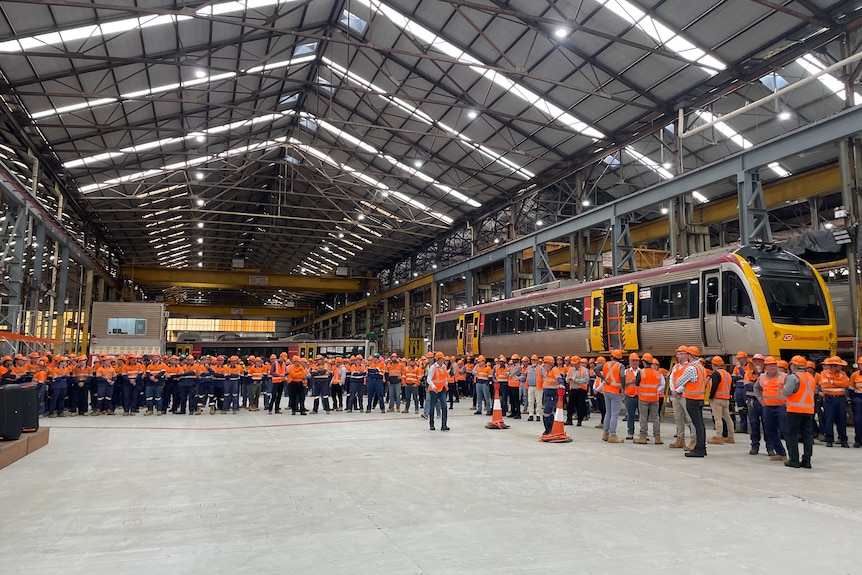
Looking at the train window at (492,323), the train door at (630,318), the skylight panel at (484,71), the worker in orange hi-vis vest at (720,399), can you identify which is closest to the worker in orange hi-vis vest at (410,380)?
the train door at (630,318)

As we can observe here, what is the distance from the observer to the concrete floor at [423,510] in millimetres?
4664

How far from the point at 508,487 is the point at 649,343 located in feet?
33.2

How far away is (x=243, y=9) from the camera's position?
19.8 metres

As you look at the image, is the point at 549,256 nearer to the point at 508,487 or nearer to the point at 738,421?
the point at 738,421

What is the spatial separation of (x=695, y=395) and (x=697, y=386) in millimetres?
163

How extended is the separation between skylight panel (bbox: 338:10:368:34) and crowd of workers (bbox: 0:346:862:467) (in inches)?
511

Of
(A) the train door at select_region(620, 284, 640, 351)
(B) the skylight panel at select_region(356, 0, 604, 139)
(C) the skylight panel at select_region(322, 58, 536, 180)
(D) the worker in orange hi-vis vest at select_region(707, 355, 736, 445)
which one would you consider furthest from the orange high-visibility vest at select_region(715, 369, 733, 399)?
(C) the skylight panel at select_region(322, 58, 536, 180)

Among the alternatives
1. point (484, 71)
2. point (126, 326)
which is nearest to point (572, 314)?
point (484, 71)

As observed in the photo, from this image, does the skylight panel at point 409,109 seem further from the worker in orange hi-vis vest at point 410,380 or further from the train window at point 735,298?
the train window at point 735,298

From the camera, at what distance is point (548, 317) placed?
21.0m

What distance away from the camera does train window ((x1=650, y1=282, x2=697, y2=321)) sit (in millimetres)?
14930

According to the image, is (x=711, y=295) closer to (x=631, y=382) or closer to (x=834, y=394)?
(x=834, y=394)

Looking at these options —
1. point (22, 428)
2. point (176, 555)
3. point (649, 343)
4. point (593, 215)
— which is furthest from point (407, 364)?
point (176, 555)

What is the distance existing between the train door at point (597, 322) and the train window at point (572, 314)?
70cm
